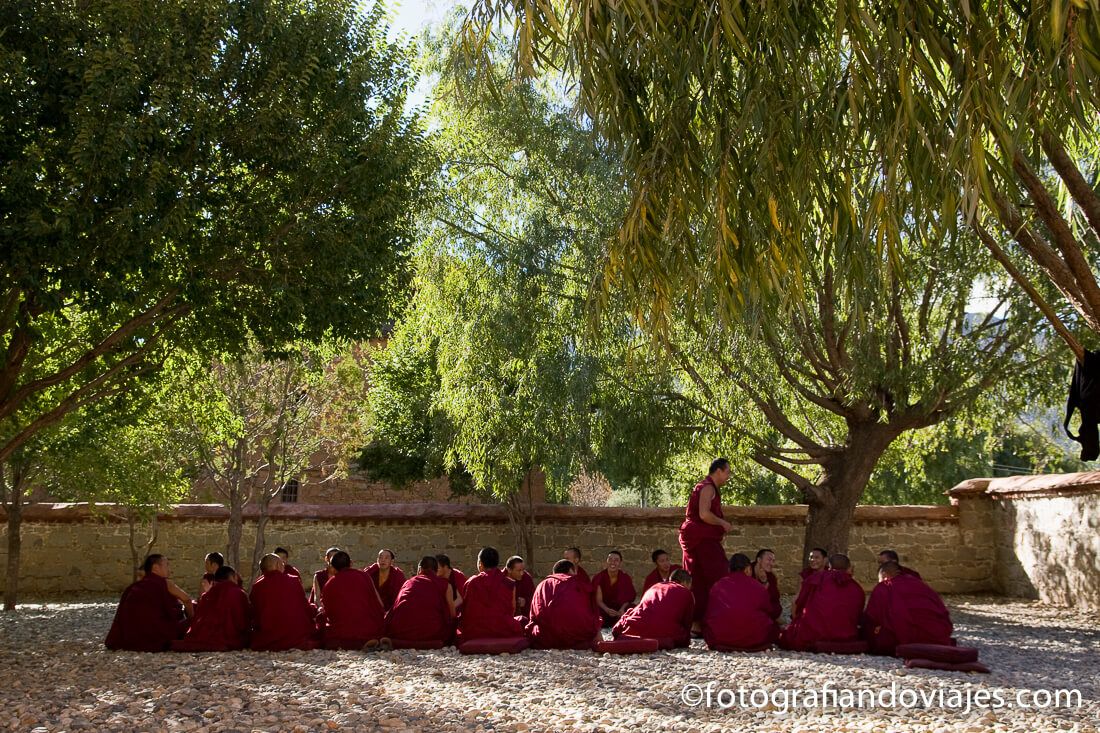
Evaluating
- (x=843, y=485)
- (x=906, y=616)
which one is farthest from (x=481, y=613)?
(x=843, y=485)

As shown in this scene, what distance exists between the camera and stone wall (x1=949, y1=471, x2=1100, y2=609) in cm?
1180

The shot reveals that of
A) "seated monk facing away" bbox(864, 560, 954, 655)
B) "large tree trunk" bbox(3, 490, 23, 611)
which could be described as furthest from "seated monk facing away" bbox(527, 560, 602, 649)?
"large tree trunk" bbox(3, 490, 23, 611)

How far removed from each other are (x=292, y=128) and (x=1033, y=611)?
1087 cm

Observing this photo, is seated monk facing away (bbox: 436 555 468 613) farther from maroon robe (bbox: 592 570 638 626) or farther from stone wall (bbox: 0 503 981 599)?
stone wall (bbox: 0 503 981 599)

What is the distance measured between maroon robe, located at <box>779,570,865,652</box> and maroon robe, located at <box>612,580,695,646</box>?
86 cm

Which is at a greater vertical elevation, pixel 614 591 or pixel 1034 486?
pixel 1034 486

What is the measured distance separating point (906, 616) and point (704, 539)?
2013 millimetres

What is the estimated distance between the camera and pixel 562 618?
26.7ft

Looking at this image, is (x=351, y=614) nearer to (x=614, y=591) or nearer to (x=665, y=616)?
(x=665, y=616)

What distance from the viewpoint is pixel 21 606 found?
500 inches

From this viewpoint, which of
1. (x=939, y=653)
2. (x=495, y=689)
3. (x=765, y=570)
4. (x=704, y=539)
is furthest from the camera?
(x=765, y=570)

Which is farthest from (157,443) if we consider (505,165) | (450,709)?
(450,709)

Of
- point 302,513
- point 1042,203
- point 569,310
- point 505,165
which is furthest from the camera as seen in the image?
point 302,513

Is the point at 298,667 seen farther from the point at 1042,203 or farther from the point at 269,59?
the point at 1042,203
